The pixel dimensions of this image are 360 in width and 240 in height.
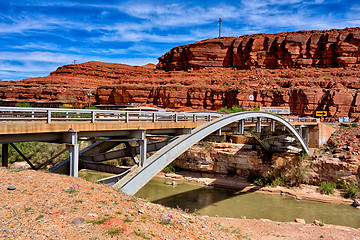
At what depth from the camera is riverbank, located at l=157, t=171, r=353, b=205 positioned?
26.1 metres

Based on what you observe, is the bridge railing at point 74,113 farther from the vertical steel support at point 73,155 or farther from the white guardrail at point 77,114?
the vertical steel support at point 73,155

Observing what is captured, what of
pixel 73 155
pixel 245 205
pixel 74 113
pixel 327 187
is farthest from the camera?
pixel 327 187

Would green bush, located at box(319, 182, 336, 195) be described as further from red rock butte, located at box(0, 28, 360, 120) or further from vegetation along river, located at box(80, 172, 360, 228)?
red rock butte, located at box(0, 28, 360, 120)

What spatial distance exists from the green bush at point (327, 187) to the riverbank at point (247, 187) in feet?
1.31

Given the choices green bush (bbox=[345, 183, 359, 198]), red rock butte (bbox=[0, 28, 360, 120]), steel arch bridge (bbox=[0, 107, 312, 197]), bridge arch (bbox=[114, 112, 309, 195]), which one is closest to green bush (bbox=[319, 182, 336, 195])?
green bush (bbox=[345, 183, 359, 198])

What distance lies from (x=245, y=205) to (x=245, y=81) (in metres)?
40.7

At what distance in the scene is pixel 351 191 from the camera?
1017 inches

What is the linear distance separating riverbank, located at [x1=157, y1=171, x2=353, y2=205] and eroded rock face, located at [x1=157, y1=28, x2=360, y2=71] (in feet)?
143

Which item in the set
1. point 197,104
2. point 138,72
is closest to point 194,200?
point 197,104

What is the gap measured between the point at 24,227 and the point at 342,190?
29060 mm

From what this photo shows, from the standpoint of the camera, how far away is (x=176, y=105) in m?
57.8

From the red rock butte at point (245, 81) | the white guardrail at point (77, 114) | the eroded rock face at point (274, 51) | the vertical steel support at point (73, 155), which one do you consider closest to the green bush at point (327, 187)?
the white guardrail at point (77, 114)

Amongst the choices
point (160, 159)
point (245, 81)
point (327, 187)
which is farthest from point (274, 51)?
point (160, 159)

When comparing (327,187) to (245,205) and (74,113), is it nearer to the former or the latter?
(245,205)
